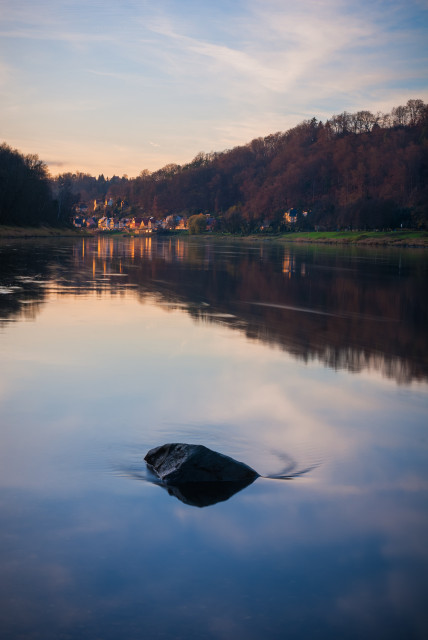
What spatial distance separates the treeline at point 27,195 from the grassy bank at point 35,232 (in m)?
1.51

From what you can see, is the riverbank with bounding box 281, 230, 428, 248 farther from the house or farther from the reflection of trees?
the reflection of trees

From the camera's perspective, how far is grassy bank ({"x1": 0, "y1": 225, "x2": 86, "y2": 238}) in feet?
285

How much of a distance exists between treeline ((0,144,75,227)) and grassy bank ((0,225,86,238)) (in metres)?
1.51

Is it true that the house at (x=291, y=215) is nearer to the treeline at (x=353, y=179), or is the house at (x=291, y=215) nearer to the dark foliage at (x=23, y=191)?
the treeline at (x=353, y=179)

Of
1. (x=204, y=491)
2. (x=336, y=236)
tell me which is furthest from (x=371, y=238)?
(x=204, y=491)

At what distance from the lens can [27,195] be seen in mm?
97125

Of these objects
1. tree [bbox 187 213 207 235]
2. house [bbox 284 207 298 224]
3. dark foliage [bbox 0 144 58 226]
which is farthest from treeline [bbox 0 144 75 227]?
house [bbox 284 207 298 224]

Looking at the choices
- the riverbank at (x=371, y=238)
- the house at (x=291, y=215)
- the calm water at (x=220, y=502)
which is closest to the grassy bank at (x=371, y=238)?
the riverbank at (x=371, y=238)

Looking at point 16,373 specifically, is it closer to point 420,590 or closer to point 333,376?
point 333,376

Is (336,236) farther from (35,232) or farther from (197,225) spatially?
(197,225)

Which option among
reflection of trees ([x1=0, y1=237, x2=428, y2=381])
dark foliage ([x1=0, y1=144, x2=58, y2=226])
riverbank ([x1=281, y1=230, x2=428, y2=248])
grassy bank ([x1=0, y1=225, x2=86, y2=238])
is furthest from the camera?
riverbank ([x1=281, y1=230, x2=428, y2=248])

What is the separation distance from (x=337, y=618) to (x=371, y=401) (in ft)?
17.7

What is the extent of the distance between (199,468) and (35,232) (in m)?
99.2

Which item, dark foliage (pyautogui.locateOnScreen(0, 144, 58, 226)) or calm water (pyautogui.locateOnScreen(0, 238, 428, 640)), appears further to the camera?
dark foliage (pyautogui.locateOnScreen(0, 144, 58, 226))
